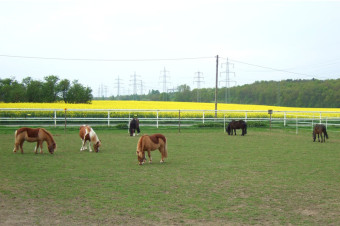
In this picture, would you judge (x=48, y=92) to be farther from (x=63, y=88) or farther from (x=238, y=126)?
(x=238, y=126)

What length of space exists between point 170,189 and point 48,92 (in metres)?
37.9

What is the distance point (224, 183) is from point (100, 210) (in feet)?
9.82

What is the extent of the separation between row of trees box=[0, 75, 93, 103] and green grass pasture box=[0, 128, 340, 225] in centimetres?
3159

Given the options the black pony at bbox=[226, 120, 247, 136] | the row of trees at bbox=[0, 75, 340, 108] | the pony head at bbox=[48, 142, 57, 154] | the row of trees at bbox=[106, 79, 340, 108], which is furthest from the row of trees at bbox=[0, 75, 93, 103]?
the pony head at bbox=[48, 142, 57, 154]

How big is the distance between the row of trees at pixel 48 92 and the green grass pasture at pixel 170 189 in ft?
104

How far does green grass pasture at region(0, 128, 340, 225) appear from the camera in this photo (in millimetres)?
5289

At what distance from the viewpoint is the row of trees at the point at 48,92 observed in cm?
4134

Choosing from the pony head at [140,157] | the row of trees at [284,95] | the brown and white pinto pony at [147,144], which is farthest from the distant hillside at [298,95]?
the pony head at [140,157]

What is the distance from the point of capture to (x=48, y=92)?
4197 centimetres

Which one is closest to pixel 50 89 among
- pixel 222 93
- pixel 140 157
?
pixel 140 157

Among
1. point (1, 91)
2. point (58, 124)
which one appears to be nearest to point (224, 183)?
point (58, 124)

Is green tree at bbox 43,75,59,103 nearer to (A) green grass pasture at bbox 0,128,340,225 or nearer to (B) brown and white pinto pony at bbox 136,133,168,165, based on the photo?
(A) green grass pasture at bbox 0,128,340,225

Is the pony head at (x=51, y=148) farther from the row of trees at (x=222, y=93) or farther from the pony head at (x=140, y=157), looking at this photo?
the row of trees at (x=222, y=93)

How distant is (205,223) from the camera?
502cm
